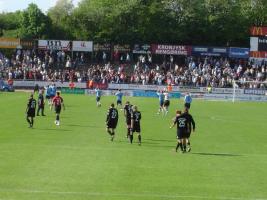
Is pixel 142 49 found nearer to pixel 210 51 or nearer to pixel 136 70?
pixel 136 70

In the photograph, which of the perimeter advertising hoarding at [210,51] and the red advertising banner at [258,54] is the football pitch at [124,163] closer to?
the red advertising banner at [258,54]

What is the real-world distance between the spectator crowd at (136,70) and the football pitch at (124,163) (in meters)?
38.8

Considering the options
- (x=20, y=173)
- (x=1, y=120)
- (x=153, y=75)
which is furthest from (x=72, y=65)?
(x=20, y=173)

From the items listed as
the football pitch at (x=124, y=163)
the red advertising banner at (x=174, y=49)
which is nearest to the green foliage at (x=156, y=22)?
the red advertising banner at (x=174, y=49)

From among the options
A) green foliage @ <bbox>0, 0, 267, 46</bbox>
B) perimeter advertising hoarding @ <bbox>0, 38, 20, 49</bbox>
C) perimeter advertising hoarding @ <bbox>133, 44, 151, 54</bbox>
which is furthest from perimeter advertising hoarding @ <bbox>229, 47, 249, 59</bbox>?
perimeter advertising hoarding @ <bbox>0, 38, 20, 49</bbox>

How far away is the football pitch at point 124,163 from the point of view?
18.2 meters

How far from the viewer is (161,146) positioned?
29.3 meters

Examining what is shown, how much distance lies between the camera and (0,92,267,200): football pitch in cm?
1817

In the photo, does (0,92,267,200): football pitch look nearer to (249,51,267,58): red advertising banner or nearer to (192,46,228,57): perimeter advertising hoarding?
(249,51,267,58): red advertising banner

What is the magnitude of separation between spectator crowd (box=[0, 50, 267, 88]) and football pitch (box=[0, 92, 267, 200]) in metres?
38.8

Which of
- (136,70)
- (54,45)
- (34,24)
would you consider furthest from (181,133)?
(34,24)

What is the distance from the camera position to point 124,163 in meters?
23.3

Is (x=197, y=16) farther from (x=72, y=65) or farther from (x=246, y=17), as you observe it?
(x=72, y=65)

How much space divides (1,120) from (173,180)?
851 inches
